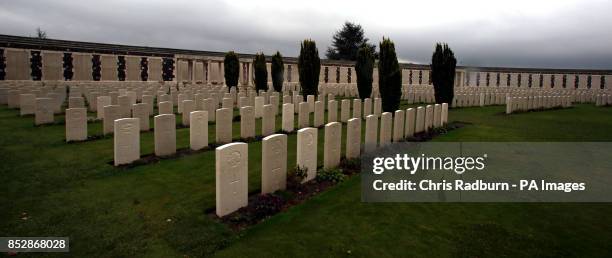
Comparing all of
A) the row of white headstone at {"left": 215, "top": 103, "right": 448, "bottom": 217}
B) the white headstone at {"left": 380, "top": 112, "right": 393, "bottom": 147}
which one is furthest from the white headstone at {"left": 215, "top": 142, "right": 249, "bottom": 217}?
the white headstone at {"left": 380, "top": 112, "right": 393, "bottom": 147}

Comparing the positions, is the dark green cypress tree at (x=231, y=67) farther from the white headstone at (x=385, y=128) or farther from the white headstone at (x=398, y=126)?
the white headstone at (x=385, y=128)

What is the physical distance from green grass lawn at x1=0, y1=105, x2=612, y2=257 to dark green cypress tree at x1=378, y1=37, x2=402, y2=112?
8.82 m

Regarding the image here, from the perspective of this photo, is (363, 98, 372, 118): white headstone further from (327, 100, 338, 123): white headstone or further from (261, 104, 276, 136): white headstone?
(261, 104, 276, 136): white headstone

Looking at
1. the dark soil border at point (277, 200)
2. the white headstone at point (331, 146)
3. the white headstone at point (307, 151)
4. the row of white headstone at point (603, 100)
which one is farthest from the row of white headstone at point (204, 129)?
the row of white headstone at point (603, 100)

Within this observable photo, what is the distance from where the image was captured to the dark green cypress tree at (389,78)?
52.0 feet

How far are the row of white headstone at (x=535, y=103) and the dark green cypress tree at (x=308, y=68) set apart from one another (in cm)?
1060

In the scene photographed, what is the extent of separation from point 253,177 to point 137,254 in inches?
130

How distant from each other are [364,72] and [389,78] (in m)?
7.94

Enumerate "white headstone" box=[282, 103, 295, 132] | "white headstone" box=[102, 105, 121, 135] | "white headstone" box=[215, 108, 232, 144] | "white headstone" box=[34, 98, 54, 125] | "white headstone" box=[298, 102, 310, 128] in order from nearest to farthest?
"white headstone" box=[215, 108, 232, 144]
"white headstone" box=[102, 105, 121, 135]
"white headstone" box=[34, 98, 54, 125]
"white headstone" box=[282, 103, 295, 132]
"white headstone" box=[298, 102, 310, 128]

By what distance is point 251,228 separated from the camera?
5207 millimetres

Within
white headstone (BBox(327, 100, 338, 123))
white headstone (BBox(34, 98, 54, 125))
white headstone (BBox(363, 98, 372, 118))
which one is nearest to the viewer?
white headstone (BBox(34, 98, 54, 125))

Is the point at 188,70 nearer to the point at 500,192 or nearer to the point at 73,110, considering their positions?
the point at 73,110

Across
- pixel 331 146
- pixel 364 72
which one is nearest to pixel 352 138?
pixel 331 146

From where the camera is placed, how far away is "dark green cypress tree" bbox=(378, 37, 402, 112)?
15852 millimetres
